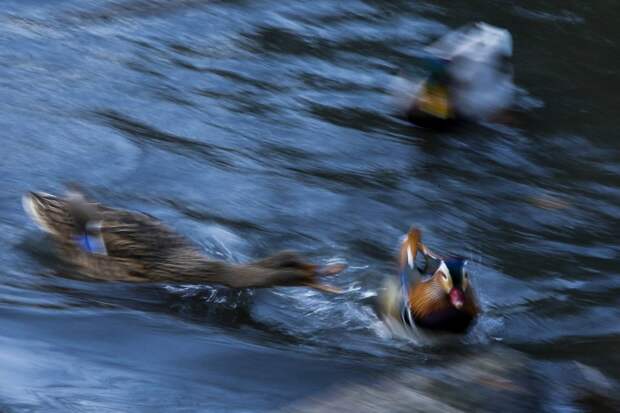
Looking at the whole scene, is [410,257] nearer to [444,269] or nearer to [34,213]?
[444,269]

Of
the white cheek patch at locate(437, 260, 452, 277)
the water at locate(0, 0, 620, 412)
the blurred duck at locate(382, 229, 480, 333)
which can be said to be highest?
the white cheek patch at locate(437, 260, 452, 277)

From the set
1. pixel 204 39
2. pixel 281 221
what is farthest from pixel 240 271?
pixel 204 39

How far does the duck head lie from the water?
9.9 inches

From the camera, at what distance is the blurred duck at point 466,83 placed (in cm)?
909

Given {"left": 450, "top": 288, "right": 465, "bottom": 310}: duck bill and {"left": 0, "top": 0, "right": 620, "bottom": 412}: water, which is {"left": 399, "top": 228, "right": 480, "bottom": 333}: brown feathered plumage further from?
{"left": 0, "top": 0, "right": 620, "bottom": 412}: water

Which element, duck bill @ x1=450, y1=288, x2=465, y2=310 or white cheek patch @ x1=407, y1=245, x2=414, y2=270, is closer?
duck bill @ x1=450, y1=288, x2=465, y2=310

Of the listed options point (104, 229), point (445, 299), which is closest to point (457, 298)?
point (445, 299)

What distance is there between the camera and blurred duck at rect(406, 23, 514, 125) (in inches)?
358

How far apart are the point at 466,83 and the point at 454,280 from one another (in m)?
3.38

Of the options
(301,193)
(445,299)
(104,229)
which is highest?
(445,299)

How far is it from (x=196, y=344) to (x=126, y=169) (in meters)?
2.56

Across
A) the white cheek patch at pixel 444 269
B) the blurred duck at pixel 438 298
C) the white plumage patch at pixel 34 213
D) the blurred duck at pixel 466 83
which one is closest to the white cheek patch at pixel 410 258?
the blurred duck at pixel 438 298

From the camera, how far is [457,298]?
236 inches

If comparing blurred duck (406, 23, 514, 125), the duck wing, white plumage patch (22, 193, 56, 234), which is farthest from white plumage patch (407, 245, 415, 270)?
blurred duck (406, 23, 514, 125)
